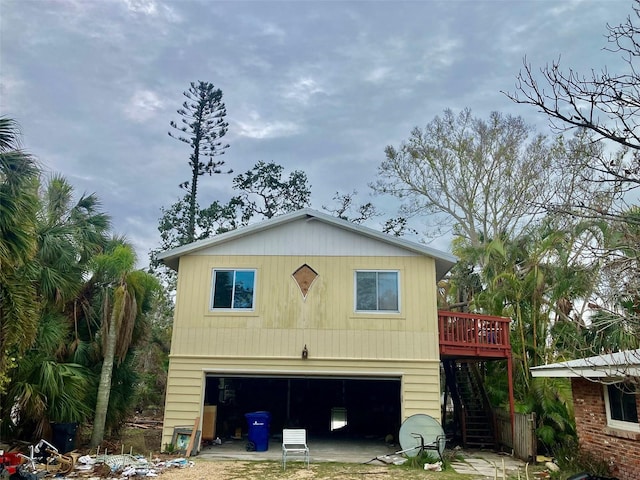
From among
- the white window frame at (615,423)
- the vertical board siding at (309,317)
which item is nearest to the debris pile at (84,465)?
the vertical board siding at (309,317)

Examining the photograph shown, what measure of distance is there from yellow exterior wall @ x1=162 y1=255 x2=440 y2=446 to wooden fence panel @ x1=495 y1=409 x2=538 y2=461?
6.42ft

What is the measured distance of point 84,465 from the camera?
9.55m

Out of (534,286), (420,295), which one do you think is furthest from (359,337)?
(534,286)

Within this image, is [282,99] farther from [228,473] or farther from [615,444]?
[615,444]

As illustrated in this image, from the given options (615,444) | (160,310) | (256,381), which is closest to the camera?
(615,444)

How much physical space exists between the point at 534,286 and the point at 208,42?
44.0ft

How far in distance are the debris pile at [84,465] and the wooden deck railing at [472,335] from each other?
6590mm

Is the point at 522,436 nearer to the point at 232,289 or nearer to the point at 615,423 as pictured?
the point at 615,423

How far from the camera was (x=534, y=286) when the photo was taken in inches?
558

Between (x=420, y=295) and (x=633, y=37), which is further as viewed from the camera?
(x=420, y=295)

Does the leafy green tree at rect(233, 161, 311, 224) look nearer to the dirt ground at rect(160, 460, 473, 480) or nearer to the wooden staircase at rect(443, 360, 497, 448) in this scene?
the wooden staircase at rect(443, 360, 497, 448)

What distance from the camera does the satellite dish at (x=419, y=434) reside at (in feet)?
36.6

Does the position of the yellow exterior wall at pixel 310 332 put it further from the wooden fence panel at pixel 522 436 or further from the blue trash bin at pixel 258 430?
the wooden fence panel at pixel 522 436

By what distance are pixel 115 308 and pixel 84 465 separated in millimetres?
3768
